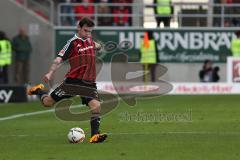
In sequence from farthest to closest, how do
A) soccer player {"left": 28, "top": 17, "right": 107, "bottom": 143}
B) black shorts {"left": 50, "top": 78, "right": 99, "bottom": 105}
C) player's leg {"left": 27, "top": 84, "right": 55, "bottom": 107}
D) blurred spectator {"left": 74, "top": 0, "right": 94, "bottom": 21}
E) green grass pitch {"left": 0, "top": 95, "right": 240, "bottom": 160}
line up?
blurred spectator {"left": 74, "top": 0, "right": 94, "bottom": 21}, player's leg {"left": 27, "top": 84, "right": 55, "bottom": 107}, black shorts {"left": 50, "top": 78, "right": 99, "bottom": 105}, soccer player {"left": 28, "top": 17, "right": 107, "bottom": 143}, green grass pitch {"left": 0, "top": 95, "right": 240, "bottom": 160}

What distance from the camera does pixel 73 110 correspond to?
21531mm

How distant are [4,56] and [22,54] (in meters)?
1.09

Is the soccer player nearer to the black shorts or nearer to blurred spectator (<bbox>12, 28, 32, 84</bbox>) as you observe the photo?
the black shorts

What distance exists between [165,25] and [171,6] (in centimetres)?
94

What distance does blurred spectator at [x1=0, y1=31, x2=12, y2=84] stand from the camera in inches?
1192

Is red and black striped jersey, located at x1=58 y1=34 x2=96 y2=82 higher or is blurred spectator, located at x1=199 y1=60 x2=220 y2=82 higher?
red and black striped jersey, located at x1=58 y1=34 x2=96 y2=82

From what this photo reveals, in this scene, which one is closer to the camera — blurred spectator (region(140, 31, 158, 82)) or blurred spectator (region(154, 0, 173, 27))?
blurred spectator (region(140, 31, 158, 82))

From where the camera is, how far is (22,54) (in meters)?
31.5

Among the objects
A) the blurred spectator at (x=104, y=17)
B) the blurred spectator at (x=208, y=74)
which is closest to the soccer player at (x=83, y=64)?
the blurred spectator at (x=208, y=74)

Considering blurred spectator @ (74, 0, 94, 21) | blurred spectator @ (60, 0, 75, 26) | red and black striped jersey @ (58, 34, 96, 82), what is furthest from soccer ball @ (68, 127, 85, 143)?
blurred spectator @ (74, 0, 94, 21)

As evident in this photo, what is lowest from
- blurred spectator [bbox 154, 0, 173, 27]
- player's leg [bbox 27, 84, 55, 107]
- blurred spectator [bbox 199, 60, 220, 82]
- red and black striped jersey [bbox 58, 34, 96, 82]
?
blurred spectator [bbox 199, 60, 220, 82]

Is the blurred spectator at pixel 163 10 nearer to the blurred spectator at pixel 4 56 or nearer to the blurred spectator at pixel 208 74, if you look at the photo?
the blurred spectator at pixel 208 74

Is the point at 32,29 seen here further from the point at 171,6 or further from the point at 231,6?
the point at 231,6

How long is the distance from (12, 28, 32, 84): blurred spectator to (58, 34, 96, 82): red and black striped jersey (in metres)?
16.9
